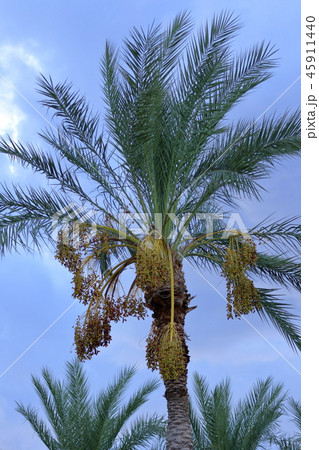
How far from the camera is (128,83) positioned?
9.40m

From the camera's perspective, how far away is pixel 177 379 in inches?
348

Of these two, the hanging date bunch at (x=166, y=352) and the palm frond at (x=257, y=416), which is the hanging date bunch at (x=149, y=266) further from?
the palm frond at (x=257, y=416)

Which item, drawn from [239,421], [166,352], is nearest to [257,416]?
[239,421]

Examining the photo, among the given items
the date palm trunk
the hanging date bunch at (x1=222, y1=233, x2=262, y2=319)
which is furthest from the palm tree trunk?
the hanging date bunch at (x1=222, y1=233, x2=262, y2=319)

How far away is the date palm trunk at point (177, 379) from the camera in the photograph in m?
8.73

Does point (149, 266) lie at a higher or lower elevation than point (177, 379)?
higher

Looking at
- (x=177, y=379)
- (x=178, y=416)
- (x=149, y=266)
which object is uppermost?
(x=149, y=266)

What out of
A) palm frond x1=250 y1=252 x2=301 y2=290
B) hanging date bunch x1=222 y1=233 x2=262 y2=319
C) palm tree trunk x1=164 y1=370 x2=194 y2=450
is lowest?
palm tree trunk x1=164 y1=370 x2=194 y2=450

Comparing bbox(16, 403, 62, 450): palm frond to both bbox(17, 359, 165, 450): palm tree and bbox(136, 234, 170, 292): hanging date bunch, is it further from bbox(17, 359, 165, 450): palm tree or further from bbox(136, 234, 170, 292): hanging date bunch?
bbox(136, 234, 170, 292): hanging date bunch

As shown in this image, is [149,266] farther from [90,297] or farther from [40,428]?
[40,428]

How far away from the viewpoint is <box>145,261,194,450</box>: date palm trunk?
8.73 m

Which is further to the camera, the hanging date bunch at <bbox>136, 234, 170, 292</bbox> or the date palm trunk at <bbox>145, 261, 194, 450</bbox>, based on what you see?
the date palm trunk at <bbox>145, 261, 194, 450</bbox>

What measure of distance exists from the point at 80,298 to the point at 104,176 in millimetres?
2644
